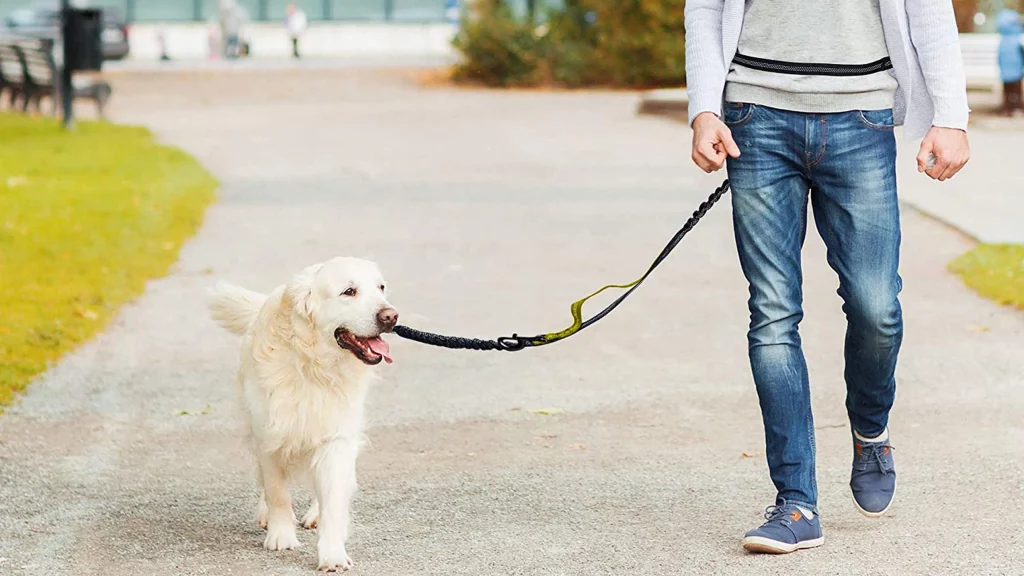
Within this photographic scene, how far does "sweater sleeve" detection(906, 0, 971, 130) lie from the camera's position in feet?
13.9

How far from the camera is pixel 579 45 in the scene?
34219 millimetres

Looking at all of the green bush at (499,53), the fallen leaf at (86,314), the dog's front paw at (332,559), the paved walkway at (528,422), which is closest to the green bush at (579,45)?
the green bush at (499,53)

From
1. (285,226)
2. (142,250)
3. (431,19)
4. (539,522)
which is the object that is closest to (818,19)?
(539,522)

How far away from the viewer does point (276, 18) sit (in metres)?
51.6

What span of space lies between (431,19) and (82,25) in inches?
1266

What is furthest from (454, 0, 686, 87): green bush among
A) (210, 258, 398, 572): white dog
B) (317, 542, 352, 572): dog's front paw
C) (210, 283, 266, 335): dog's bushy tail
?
(317, 542, 352, 572): dog's front paw

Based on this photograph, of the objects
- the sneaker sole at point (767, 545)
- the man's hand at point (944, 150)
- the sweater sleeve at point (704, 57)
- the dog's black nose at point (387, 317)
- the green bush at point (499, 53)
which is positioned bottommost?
the green bush at point (499, 53)

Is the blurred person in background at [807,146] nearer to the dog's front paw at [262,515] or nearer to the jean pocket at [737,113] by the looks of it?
the jean pocket at [737,113]

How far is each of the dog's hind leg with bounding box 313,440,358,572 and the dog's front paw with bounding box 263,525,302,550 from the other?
0.34 ft

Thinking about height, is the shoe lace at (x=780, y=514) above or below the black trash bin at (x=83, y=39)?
above

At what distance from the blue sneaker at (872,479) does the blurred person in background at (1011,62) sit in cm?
1640

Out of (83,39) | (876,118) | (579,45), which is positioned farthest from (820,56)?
(579,45)

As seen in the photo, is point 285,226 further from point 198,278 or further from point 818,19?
point 818,19

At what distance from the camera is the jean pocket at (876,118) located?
425cm
